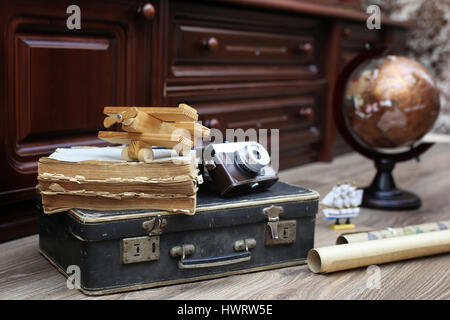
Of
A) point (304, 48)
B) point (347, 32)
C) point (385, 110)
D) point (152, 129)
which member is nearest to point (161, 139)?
point (152, 129)

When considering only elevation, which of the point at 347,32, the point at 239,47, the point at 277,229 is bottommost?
→ the point at 277,229

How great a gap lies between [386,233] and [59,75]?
49.5 inches

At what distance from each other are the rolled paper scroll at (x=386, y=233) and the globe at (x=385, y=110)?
22.2 inches

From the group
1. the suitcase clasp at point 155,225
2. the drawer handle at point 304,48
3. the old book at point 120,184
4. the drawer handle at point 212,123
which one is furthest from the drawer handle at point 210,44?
the suitcase clasp at point 155,225

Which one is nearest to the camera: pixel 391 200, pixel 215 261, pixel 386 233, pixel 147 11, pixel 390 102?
pixel 215 261

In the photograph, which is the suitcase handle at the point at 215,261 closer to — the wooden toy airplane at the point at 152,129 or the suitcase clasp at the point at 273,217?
the suitcase clasp at the point at 273,217

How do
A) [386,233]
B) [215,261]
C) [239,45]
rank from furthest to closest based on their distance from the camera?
[239,45]
[386,233]
[215,261]

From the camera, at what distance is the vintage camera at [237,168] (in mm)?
1751

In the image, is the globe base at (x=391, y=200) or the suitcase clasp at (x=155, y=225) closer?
the suitcase clasp at (x=155, y=225)

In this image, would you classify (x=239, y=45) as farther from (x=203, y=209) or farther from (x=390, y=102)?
(x=203, y=209)

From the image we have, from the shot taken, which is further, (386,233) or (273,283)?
(386,233)

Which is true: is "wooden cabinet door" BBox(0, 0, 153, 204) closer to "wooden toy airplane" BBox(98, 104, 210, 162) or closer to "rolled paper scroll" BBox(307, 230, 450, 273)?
"wooden toy airplane" BBox(98, 104, 210, 162)

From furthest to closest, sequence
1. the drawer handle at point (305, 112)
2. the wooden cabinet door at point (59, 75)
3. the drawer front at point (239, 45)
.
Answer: the drawer handle at point (305, 112)
the drawer front at point (239, 45)
the wooden cabinet door at point (59, 75)

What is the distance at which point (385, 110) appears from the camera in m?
2.57
